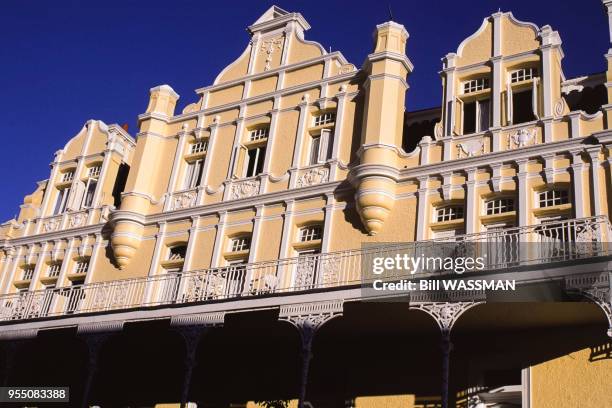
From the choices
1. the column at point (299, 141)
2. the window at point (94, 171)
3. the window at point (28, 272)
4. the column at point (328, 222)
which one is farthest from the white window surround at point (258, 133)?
the window at point (28, 272)

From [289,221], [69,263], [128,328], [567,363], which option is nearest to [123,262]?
[69,263]

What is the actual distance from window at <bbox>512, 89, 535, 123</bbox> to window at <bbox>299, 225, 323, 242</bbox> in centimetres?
536

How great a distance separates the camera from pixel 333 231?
1802cm

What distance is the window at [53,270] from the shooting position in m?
23.3

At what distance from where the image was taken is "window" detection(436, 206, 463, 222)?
16827mm

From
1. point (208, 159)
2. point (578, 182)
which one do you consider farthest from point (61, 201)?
point (578, 182)

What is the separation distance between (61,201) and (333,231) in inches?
455

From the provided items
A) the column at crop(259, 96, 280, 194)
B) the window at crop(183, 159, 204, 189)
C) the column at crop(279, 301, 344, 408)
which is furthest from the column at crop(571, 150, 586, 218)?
the window at crop(183, 159, 204, 189)

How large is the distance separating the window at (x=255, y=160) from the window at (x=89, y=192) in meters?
5.80

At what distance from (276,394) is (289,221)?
14.0 ft

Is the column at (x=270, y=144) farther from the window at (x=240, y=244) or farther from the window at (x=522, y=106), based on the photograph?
the window at (x=522, y=106)

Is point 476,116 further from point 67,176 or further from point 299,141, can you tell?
point 67,176

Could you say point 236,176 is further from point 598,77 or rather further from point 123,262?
point 598,77

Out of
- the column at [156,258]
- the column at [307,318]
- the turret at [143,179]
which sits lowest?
the column at [307,318]
